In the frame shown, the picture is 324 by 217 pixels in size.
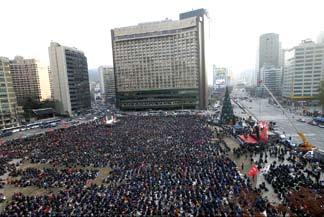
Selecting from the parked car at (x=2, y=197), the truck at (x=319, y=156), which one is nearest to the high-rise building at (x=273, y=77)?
the truck at (x=319, y=156)

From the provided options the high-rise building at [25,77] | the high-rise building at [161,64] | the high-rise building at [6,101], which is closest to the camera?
the high-rise building at [6,101]

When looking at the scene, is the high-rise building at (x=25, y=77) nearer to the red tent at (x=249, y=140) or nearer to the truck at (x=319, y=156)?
the red tent at (x=249, y=140)

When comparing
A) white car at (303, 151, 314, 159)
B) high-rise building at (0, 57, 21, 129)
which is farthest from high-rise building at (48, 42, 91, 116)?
white car at (303, 151, 314, 159)

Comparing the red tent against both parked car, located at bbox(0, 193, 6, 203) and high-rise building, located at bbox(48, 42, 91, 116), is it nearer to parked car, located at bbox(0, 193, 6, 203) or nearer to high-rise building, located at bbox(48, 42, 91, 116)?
parked car, located at bbox(0, 193, 6, 203)

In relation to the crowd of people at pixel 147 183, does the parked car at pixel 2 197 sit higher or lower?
lower

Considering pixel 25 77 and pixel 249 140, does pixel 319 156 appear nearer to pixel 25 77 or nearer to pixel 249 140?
pixel 249 140

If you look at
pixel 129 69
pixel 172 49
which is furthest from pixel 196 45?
pixel 129 69

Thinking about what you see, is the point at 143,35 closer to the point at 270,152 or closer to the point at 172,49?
the point at 172,49
